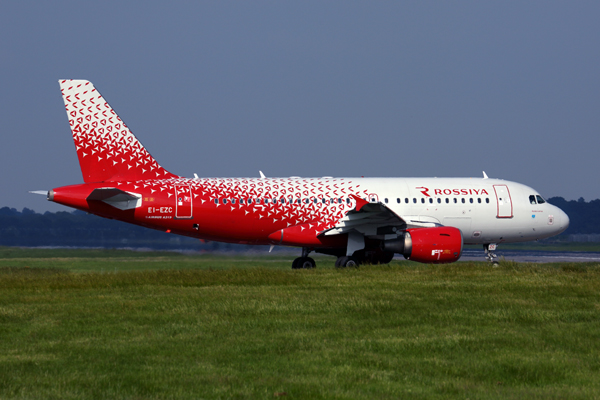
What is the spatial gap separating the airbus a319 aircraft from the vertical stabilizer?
1.5 inches

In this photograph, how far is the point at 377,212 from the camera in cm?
2542

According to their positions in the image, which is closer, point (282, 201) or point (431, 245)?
point (431, 245)

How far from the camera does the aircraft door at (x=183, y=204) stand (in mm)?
25594

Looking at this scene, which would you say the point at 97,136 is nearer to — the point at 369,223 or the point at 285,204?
the point at 285,204

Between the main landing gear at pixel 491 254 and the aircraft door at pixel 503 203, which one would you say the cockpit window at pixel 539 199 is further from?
the main landing gear at pixel 491 254

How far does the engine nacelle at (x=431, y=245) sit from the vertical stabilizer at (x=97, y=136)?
10.5 metres

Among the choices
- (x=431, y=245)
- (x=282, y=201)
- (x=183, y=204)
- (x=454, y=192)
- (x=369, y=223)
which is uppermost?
(x=454, y=192)

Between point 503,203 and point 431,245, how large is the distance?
5576 millimetres

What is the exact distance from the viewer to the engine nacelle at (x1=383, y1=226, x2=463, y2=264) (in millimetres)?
25125

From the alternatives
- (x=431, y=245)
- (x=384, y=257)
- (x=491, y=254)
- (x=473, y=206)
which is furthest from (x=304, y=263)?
(x=491, y=254)

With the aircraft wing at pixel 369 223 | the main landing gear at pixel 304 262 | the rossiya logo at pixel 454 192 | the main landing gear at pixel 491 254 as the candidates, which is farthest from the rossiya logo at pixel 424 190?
the main landing gear at pixel 304 262

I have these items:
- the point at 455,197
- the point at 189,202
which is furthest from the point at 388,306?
the point at 455,197

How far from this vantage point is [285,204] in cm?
2664

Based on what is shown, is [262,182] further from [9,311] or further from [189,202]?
[9,311]
